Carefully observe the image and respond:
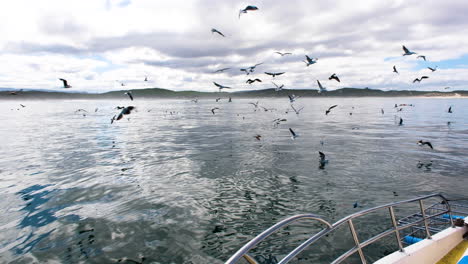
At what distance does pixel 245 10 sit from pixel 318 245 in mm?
13465

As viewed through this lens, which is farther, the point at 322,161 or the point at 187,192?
the point at 322,161

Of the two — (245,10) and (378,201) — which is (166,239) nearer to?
(378,201)

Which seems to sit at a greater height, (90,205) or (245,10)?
(245,10)

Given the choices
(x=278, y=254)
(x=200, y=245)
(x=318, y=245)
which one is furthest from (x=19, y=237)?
(x=318, y=245)

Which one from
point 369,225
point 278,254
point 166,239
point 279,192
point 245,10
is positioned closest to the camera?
point 278,254

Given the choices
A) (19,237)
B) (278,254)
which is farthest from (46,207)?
(278,254)

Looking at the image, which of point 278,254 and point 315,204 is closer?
point 278,254

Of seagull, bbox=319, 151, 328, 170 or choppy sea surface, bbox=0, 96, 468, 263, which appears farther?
seagull, bbox=319, 151, 328, 170

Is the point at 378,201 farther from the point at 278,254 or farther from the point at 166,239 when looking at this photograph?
the point at 166,239

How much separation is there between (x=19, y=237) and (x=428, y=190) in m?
19.4

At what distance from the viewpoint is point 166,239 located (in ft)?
33.9

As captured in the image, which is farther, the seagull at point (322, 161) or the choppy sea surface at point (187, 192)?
the seagull at point (322, 161)

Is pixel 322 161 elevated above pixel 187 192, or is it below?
above

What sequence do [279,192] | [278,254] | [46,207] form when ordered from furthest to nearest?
[279,192], [46,207], [278,254]
